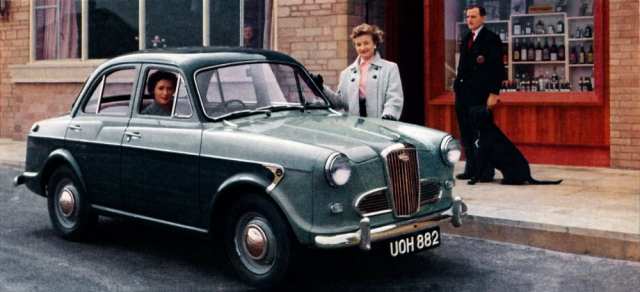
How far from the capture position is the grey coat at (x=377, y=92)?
300 inches

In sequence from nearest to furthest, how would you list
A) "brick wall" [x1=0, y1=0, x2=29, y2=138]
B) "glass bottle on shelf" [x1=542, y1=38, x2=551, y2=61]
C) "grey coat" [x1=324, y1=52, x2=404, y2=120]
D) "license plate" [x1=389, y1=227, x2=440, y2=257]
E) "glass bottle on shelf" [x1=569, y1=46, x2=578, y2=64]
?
1. "license plate" [x1=389, y1=227, x2=440, y2=257]
2. "grey coat" [x1=324, y1=52, x2=404, y2=120]
3. "glass bottle on shelf" [x1=569, y1=46, x2=578, y2=64]
4. "glass bottle on shelf" [x1=542, y1=38, x2=551, y2=61]
5. "brick wall" [x1=0, y1=0, x2=29, y2=138]

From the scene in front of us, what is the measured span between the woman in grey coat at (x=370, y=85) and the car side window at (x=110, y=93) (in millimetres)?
1659

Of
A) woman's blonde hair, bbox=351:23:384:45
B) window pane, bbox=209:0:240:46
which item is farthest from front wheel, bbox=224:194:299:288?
window pane, bbox=209:0:240:46

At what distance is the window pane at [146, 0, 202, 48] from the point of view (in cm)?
1430

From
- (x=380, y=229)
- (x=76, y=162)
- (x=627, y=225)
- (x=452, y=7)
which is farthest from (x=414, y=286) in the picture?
(x=452, y=7)

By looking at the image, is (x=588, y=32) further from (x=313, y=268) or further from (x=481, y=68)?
(x=313, y=268)

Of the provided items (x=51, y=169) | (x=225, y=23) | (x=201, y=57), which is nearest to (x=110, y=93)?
(x=51, y=169)

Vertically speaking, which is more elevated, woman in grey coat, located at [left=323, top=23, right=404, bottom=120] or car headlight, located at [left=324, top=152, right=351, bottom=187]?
woman in grey coat, located at [left=323, top=23, right=404, bottom=120]

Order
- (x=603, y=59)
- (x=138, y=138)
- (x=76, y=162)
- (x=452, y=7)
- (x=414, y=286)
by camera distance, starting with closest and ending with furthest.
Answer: (x=414, y=286), (x=138, y=138), (x=76, y=162), (x=603, y=59), (x=452, y=7)

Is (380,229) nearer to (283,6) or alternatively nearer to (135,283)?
(135,283)

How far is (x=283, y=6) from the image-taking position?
1323cm

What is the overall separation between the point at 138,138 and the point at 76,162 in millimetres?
872

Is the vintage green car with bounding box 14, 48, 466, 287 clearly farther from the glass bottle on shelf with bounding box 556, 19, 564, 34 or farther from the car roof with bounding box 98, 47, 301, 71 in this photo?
the glass bottle on shelf with bounding box 556, 19, 564, 34

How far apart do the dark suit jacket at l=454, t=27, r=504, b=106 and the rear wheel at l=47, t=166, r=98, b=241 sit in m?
4.39
